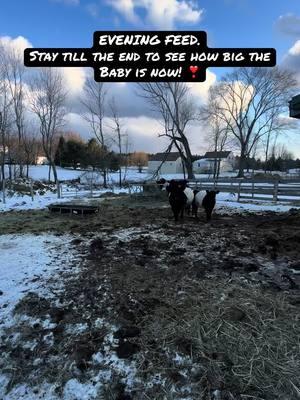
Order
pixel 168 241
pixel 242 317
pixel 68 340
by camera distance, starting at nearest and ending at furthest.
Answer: pixel 68 340 < pixel 242 317 < pixel 168 241

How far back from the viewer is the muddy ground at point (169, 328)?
3189 mm

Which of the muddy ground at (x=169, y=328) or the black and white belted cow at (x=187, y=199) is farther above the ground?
the black and white belted cow at (x=187, y=199)

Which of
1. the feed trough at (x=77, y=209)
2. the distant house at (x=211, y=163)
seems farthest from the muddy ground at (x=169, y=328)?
the distant house at (x=211, y=163)

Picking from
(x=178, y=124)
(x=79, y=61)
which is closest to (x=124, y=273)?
(x=79, y=61)

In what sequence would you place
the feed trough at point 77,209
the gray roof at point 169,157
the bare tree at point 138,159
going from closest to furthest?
the feed trough at point 77,209, the gray roof at point 169,157, the bare tree at point 138,159

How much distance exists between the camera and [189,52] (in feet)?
23.1

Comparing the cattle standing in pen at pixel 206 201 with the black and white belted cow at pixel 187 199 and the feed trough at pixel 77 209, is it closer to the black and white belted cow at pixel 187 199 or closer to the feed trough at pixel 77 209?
the black and white belted cow at pixel 187 199

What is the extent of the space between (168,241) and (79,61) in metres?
4.07

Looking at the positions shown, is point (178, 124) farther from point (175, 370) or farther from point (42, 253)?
point (175, 370)

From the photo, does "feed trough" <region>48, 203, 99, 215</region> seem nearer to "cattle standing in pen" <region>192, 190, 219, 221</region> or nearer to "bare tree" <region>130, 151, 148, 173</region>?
"cattle standing in pen" <region>192, 190, 219, 221</region>

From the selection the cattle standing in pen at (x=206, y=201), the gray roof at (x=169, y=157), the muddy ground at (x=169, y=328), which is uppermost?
the gray roof at (x=169, y=157)

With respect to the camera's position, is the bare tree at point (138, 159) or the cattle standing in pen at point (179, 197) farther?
the bare tree at point (138, 159)

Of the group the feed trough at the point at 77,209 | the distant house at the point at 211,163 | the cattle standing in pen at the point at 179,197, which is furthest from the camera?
the distant house at the point at 211,163

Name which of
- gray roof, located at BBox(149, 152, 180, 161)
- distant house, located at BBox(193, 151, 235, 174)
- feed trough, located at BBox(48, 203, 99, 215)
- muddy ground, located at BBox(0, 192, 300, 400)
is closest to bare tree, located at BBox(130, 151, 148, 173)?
gray roof, located at BBox(149, 152, 180, 161)
